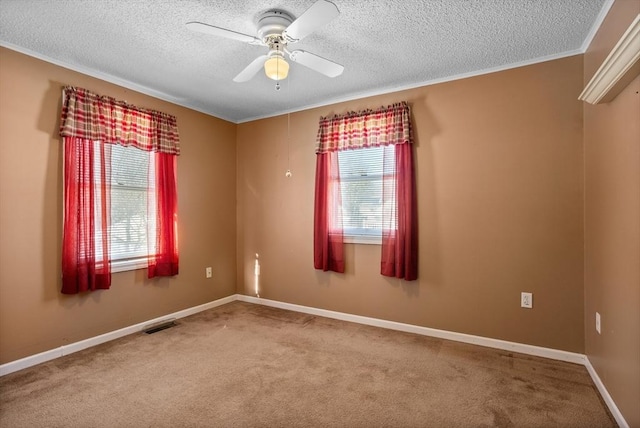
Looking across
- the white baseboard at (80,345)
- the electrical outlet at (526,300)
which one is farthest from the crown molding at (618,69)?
the white baseboard at (80,345)

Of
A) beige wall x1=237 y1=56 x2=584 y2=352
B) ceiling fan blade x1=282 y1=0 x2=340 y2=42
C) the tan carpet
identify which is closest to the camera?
ceiling fan blade x1=282 y1=0 x2=340 y2=42

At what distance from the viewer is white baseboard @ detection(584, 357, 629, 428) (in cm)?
180

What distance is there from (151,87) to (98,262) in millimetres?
1781

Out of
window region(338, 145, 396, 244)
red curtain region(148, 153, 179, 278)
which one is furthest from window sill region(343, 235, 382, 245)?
red curtain region(148, 153, 179, 278)

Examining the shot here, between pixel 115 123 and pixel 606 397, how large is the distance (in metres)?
4.30

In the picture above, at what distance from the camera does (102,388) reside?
2.22 m

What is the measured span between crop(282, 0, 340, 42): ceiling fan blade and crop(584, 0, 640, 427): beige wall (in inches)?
58.9

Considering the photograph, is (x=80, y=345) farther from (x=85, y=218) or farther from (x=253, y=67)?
(x=253, y=67)

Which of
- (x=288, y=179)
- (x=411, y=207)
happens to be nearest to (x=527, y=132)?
(x=411, y=207)

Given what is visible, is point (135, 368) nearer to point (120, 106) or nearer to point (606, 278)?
point (120, 106)

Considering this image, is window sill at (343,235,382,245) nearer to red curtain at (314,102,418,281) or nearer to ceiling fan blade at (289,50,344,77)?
red curtain at (314,102,418,281)

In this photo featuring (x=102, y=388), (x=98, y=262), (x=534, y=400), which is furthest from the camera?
(x=98, y=262)

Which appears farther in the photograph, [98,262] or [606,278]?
[98,262]

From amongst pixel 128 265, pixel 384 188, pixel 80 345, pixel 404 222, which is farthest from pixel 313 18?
pixel 80 345
